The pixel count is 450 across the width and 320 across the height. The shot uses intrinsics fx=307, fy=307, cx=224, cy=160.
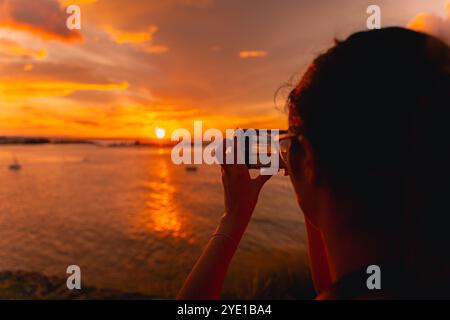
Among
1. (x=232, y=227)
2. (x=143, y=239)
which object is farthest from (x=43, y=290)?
(x=143, y=239)

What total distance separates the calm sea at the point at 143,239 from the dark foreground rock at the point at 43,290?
7.43 feet

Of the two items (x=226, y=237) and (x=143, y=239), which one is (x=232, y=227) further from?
(x=143, y=239)

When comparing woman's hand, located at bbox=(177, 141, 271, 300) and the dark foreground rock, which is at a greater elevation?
woman's hand, located at bbox=(177, 141, 271, 300)

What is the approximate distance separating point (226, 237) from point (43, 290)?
36.4 feet

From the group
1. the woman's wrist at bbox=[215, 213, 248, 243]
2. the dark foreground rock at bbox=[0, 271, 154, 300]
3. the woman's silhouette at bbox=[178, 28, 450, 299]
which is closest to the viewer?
the woman's silhouette at bbox=[178, 28, 450, 299]

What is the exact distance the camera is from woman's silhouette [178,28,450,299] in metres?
0.80

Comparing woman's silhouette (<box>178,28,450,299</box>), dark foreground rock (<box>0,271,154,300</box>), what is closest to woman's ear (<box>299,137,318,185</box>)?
woman's silhouette (<box>178,28,450,299</box>)

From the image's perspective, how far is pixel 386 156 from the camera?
32.5 inches

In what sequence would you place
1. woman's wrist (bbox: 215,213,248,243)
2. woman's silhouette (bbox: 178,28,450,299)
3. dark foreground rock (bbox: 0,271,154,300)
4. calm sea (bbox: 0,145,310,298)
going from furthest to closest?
calm sea (bbox: 0,145,310,298) < dark foreground rock (bbox: 0,271,154,300) < woman's wrist (bbox: 215,213,248,243) < woman's silhouette (bbox: 178,28,450,299)

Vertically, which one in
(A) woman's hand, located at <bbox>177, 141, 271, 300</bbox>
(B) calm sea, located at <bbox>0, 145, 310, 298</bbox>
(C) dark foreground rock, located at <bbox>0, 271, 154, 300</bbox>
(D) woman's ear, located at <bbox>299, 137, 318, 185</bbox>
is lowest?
(B) calm sea, located at <bbox>0, 145, 310, 298</bbox>

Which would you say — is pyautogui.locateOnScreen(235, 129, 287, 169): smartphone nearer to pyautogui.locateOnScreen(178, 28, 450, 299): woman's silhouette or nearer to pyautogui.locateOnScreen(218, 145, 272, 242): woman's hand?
pyautogui.locateOnScreen(218, 145, 272, 242): woman's hand

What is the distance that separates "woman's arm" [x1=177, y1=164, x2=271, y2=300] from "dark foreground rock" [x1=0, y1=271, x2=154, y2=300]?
8.70 m
